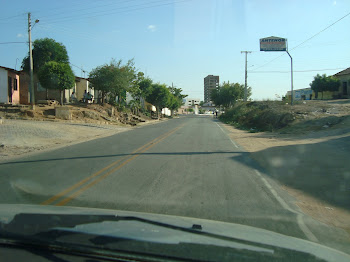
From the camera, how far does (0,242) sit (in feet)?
9.59

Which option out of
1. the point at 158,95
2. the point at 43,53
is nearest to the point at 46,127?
the point at 43,53

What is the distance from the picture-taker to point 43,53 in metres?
33.8

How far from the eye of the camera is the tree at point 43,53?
33781 mm

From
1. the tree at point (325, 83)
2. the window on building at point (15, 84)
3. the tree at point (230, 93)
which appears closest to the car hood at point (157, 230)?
the window on building at point (15, 84)

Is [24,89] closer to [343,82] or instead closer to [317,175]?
[317,175]

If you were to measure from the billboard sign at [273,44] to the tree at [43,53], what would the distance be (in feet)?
78.6

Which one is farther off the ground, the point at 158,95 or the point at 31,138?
the point at 158,95

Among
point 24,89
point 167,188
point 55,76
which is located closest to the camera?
point 167,188

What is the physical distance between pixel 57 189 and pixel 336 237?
5.46 meters

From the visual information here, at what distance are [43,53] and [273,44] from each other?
26552 millimetres

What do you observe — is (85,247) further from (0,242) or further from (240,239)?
(240,239)

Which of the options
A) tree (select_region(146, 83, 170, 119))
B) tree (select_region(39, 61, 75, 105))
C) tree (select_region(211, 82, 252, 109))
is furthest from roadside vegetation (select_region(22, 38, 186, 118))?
tree (select_region(211, 82, 252, 109))

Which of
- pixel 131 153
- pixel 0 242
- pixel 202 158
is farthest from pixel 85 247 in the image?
pixel 131 153

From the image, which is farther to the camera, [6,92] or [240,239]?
[6,92]
